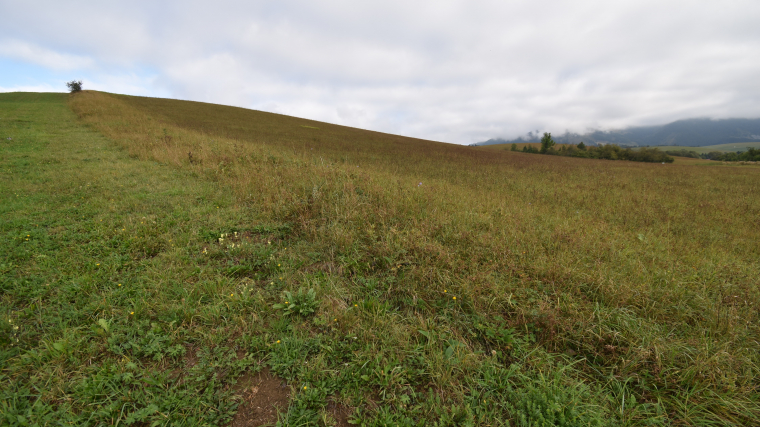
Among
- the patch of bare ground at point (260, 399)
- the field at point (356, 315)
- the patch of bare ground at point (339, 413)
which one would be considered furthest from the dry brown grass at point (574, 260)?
the patch of bare ground at point (260, 399)

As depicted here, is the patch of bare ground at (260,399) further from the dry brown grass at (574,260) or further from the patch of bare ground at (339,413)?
the dry brown grass at (574,260)

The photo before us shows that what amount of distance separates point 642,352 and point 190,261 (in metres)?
5.28

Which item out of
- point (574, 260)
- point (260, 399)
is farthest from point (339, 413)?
point (574, 260)

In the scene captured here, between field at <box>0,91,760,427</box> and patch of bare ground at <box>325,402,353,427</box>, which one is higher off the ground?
field at <box>0,91,760,427</box>

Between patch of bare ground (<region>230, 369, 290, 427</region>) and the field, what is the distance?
1cm

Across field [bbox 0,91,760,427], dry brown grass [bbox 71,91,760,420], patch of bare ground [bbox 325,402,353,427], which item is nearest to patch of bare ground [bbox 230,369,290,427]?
field [bbox 0,91,760,427]

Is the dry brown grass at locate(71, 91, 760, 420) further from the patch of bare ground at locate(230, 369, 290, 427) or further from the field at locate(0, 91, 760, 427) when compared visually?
the patch of bare ground at locate(230, 369, 290, 427)

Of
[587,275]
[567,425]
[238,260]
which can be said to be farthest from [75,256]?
[587,275]

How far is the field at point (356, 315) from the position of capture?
2.11 m

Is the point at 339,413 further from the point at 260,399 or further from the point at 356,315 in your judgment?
the point at 356,315

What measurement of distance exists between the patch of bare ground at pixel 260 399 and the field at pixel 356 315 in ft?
0.04

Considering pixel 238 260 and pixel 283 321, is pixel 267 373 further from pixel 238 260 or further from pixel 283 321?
pixel 238 260

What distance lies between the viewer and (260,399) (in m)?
2.13

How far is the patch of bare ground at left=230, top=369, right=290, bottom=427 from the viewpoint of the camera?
2010 mm
